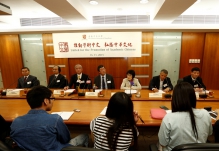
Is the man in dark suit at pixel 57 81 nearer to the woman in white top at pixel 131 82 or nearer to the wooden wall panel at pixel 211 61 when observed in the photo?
the woman in white top at pixel 131 82

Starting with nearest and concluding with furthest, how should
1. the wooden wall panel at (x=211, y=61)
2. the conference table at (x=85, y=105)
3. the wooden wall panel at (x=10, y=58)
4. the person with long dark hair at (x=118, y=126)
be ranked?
the person with long dark hair at (x=118, y=126)
the conference table at (x=85, y=105)
the wooden wall panel at (x=211, y=61)
the wooden wall panel at (x=10, y=58)

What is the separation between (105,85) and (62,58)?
2057 millimetres

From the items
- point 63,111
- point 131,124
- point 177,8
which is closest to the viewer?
point 131,124

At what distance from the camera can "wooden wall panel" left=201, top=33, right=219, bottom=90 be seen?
14.3 feet

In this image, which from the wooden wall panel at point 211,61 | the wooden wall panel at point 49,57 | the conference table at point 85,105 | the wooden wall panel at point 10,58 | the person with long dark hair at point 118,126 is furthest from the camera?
the wooden wall panel at point 10,58

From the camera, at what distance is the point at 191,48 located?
4.44 m

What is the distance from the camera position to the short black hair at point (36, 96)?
124cm

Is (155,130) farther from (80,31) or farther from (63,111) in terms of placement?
(80,31)

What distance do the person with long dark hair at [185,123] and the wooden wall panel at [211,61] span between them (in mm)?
4151

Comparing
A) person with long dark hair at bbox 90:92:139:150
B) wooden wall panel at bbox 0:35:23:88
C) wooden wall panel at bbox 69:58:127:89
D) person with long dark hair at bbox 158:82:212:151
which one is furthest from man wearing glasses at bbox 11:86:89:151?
wooden wall panel at bbox 0:35:23:88

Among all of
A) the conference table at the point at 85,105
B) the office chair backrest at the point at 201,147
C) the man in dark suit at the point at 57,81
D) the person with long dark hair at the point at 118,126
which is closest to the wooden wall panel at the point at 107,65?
the man in dark suit at the point at 57,81

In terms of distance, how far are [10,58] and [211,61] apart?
22.5 ft

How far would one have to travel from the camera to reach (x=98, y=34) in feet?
13.9

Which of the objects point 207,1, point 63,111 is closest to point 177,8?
point 207,1
